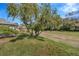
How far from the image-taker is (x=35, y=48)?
3.12 metres

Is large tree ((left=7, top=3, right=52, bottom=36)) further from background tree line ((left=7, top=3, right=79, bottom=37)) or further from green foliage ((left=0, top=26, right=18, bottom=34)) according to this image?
green foliage ((left=0, top=26, right=18, bottom=34))

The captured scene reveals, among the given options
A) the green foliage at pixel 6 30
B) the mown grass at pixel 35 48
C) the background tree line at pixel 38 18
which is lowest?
the mown grass at pixel 35 48

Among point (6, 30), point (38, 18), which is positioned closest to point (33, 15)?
point (38, 18)

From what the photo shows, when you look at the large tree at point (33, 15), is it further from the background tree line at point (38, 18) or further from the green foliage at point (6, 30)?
the green foliage at point (6, 30)

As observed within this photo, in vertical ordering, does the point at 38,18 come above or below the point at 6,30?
above

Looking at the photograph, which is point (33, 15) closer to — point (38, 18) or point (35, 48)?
point (38, 18)

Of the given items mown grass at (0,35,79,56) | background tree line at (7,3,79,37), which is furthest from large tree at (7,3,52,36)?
mown grass at (0,35,79,56)

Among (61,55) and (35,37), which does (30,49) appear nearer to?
(35,37)

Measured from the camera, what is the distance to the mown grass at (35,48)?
3100mm

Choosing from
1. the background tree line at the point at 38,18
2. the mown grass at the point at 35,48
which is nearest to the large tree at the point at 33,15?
the background tree line at the point at 38,18

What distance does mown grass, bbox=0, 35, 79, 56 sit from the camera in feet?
10.2

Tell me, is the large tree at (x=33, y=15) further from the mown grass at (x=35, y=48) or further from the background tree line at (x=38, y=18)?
the mown grass at (x=35, y=48)

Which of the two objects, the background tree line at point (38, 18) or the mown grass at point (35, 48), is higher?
the background tree line at point (38, 18)

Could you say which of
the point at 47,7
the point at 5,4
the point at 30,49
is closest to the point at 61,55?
the point at 30,49
